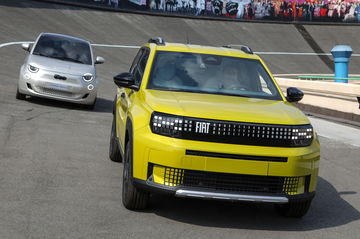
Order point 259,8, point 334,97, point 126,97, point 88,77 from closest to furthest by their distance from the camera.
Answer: point 126,97 → point 88,77 → point 334,97 → point 259,8

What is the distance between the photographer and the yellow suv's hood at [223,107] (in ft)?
20.2

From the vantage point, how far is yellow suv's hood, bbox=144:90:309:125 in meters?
6.16

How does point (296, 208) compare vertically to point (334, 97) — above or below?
above

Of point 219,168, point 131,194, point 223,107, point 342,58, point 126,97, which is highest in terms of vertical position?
point 223,107

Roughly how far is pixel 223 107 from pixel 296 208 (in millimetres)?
1187

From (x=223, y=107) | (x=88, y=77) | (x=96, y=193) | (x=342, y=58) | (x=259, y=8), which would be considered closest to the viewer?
(x=223, y=107)

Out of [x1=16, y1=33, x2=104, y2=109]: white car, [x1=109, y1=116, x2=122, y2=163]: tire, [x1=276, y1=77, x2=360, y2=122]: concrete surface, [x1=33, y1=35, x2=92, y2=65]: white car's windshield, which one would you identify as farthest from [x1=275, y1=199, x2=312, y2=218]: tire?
[x1=276, y1=77, x2=360, y2=122]: concrete surface

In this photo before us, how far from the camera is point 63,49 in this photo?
16328mm

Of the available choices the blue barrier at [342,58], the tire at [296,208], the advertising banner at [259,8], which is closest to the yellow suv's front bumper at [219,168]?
the tire at [296,208]

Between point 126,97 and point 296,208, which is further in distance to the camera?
point 126,97

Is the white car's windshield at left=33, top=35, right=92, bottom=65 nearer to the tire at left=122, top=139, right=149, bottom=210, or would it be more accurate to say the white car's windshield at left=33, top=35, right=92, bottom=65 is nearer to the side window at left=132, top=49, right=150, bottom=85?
the side window at left=132, top=49, right=150, bottom=85

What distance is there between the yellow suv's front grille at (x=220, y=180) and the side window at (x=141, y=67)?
1.63m

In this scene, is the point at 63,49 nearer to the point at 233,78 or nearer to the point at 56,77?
the point at 56,77

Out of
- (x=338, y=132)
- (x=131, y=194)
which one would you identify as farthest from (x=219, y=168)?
(x=338, y=132)
